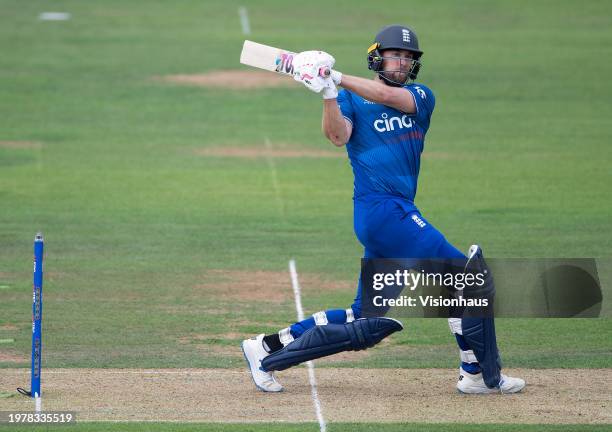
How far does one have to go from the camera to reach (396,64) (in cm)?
842

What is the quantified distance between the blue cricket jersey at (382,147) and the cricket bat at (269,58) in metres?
0.51

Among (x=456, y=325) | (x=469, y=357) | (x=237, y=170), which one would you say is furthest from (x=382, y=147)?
(x=237, y=170)

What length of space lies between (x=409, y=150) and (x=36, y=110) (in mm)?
16697

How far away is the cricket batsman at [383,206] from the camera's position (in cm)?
805

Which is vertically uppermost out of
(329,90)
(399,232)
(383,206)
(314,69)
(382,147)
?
(314,69)

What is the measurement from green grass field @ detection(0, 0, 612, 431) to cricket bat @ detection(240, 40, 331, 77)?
97.1 inches

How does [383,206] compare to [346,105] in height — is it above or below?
below

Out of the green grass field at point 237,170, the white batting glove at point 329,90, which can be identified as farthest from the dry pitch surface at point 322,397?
the white batting glove at point 329,90

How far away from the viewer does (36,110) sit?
23703mm

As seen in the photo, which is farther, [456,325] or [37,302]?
[456,325]

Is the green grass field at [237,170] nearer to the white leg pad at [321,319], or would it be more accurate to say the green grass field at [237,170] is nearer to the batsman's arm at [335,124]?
the white leg pad at [321,319]

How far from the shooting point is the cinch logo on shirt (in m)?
8.24

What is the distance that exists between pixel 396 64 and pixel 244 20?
24258 mm

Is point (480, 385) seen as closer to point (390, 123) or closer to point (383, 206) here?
point (383, 206)
